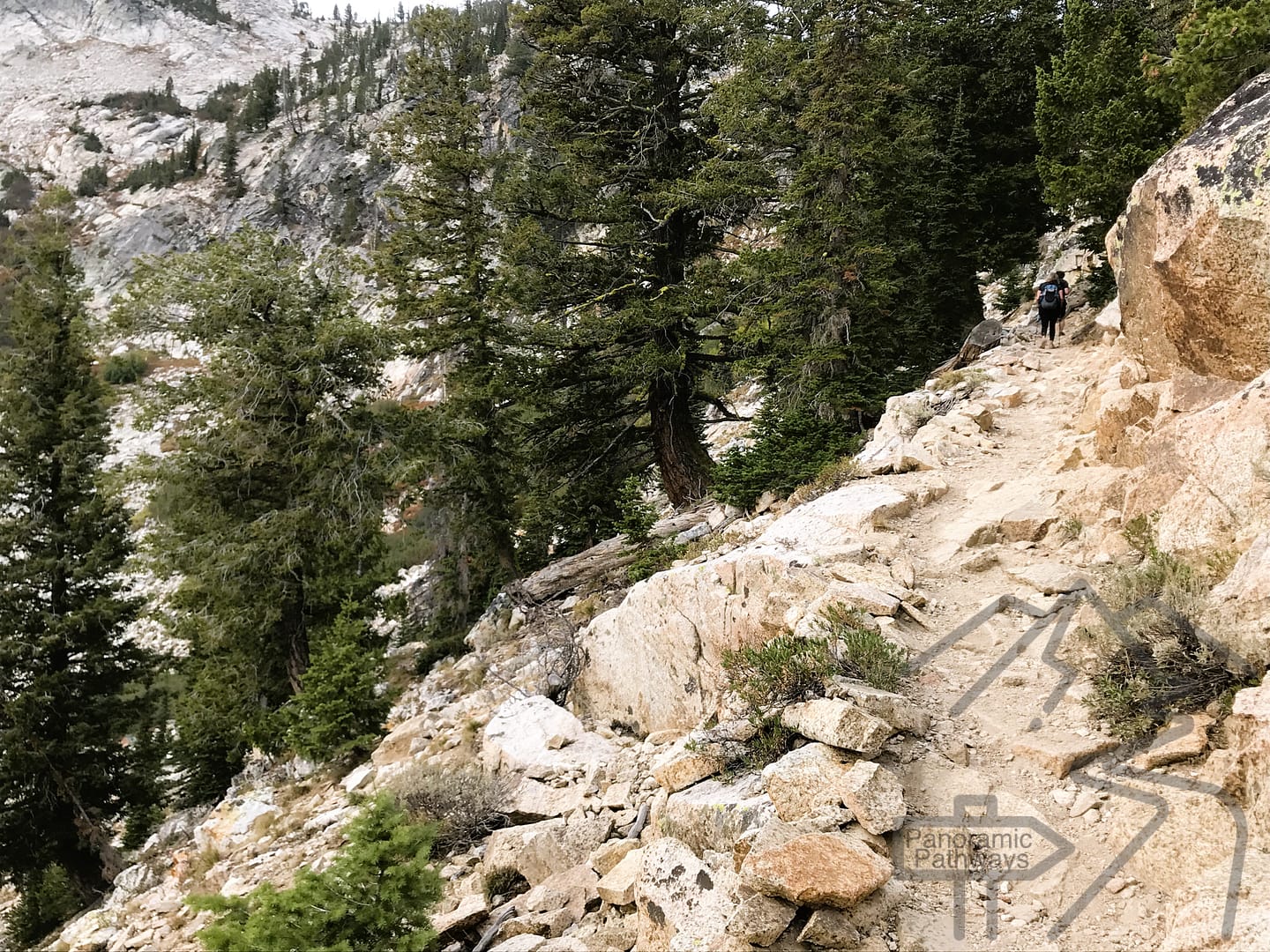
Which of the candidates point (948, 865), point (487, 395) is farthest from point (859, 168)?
point (948, 865)

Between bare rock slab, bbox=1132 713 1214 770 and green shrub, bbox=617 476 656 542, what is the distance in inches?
370

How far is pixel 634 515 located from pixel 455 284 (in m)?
6.71

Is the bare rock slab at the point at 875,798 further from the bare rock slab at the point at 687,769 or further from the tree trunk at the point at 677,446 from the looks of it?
the tree trunk at the point at 677,446

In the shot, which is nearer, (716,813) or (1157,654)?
(1157,654)

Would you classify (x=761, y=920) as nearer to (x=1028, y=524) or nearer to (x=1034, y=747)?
(x=1034, y=747)

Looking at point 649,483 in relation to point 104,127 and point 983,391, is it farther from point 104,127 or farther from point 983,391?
point 104,127

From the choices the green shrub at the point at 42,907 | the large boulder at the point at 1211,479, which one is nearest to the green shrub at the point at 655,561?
the large boulder at the point at 1211,479

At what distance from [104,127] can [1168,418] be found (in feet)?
496

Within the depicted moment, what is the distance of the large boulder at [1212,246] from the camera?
594cm

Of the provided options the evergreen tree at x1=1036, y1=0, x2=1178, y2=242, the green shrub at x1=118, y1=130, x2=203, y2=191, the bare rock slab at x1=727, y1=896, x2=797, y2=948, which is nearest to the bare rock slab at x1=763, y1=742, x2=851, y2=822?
the bare rock slab at x1=727, y1=896, x2=797, y2=948

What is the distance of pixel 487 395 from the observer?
14.3 metres

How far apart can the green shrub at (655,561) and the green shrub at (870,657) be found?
593cm

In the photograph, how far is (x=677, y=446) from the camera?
50.4ft

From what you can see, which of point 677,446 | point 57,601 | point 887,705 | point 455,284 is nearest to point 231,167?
point 57,601
